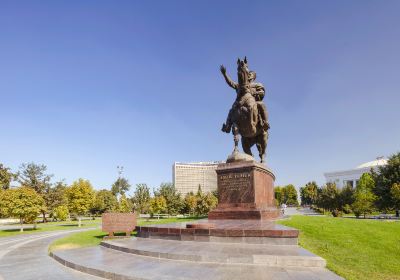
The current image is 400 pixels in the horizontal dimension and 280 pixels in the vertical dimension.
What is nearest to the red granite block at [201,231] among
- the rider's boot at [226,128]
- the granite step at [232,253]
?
the granite step at [232,253]

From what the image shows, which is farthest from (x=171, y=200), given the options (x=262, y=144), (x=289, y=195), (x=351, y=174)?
(x=289, y=195)

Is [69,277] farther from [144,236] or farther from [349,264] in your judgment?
[349,264]

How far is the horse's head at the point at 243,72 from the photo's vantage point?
15.0m

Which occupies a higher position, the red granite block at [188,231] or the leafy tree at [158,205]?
the red granite block at [188,231]

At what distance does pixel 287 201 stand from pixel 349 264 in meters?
125

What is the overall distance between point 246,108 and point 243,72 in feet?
6.00

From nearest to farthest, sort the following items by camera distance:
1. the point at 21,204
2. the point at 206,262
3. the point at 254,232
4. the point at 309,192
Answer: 1. the point at 206,262
2. the point at 254,232
3. the point at 21,204
4. the point at 309,192

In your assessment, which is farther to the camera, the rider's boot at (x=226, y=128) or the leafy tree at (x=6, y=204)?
the leafy tree at (x=6, y=204)

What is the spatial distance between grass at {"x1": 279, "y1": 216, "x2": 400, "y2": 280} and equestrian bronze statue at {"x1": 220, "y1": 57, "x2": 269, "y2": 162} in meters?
5.61

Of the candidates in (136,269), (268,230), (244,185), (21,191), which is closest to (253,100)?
(244,185)

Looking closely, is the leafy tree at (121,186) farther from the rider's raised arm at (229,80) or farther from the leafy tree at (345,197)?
the rider's raised arm at (229,80)

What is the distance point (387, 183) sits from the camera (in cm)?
3850

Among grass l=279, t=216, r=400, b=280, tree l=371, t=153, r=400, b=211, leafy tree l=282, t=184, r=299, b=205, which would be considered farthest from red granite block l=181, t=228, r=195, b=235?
leafy tree l=282, t=184, r=299, b=205

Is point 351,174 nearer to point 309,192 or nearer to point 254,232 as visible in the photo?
point 309,192
